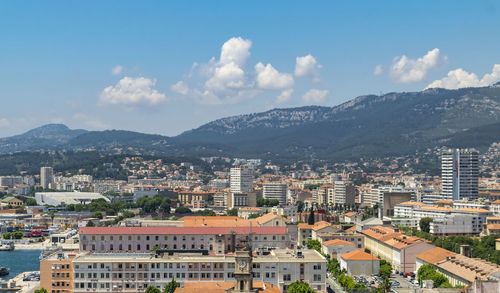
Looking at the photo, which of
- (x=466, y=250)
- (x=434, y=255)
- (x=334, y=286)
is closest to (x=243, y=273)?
(x=334, y=286)

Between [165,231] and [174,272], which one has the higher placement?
[165,231]

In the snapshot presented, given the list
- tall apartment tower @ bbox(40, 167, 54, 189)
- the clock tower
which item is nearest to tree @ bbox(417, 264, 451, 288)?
the clock tower

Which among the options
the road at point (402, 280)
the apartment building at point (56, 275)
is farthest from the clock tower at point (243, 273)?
the road at point (402, 280)

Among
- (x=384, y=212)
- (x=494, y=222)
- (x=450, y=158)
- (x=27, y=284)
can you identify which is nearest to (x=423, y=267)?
(x=27, y=284)

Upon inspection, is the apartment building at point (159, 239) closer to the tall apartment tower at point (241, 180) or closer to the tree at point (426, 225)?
the tree at point (426, 225)

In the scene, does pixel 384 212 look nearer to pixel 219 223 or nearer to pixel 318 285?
pixel 219 223

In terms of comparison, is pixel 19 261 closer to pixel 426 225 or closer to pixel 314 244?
pixel 314 244

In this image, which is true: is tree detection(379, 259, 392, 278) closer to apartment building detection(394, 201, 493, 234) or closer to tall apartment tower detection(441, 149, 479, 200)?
apartment building detection(394, 201, 493, 234)
